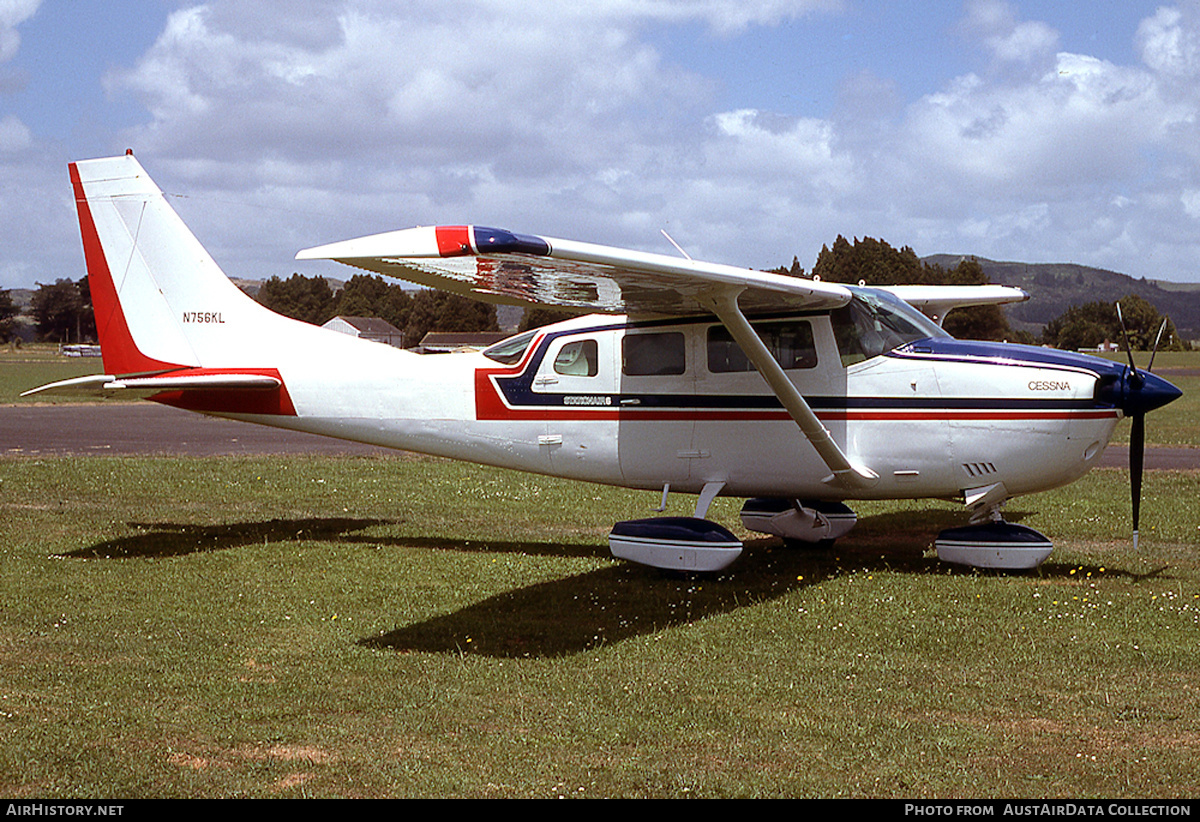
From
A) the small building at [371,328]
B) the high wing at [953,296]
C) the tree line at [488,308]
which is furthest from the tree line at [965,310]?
the high wing at [953,296]

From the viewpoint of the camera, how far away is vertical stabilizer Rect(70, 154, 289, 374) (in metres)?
12.0

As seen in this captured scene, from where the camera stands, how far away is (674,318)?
34.7 ft

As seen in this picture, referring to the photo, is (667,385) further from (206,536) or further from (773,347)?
(206,536)

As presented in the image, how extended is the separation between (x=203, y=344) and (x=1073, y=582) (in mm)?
9657

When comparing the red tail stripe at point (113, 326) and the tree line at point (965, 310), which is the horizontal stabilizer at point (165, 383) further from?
the tree line at point (965, 310)

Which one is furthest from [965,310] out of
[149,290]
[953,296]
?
[149,290]

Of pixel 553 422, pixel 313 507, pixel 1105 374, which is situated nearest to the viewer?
pixel 1105 374

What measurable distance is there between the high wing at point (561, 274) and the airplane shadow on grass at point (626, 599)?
2631 millimetres

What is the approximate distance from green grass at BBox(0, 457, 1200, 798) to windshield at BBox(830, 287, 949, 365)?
216 centimetres

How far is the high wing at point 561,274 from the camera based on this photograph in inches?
262

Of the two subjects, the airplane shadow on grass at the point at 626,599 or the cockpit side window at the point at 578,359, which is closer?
the airplane shadow on grass at the point at 626,599
